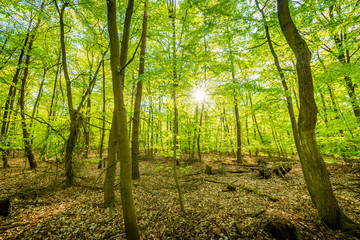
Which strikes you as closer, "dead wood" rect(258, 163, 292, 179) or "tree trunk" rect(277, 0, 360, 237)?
"tree trunk" rect(277, 0, 360, 237)

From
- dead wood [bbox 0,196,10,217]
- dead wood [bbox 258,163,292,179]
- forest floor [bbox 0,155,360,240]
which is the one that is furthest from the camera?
dead wood [bbox 258,163,292,179]

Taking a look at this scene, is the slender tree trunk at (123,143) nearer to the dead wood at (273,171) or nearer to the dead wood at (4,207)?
the dead wood at (4,207)

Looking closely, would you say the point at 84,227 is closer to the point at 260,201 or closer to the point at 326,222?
the point at 260,201

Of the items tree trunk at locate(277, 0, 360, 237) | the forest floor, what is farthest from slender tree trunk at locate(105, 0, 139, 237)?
tree trunk at locate(277, 0, 360, 237)

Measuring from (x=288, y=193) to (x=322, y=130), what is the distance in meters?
4.45

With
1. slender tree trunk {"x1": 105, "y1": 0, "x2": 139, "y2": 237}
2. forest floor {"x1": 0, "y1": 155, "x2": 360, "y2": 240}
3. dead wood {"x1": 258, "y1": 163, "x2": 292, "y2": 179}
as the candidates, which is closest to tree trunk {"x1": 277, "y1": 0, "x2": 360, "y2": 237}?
forest floor {"x1": 0, "y1": 155, "x2": 360, "y2": 240}

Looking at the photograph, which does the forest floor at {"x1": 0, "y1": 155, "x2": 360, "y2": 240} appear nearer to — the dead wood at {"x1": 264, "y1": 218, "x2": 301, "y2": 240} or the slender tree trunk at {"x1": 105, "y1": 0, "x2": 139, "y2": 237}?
the dead wood at {"x1": 264, "y1": 218, "x2": 301, "y2": 240}

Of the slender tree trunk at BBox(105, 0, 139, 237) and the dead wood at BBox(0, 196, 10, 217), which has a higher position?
the slender tree trunk at BBox(105, 0, 139, 237)

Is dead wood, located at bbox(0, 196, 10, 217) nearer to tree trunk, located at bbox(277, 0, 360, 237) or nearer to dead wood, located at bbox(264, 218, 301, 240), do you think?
dead wood, located at bbox(264, 218, 301, 240)

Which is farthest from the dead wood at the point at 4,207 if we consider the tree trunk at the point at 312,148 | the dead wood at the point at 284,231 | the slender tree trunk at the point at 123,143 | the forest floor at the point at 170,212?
the tree trunk at the point at 312,148

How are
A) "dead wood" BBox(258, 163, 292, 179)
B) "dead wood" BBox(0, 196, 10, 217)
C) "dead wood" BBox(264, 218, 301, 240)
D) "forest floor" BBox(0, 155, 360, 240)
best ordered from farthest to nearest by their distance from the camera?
"dead wood" BBox(258, 163, 292, 179)
"dead wood" BBox(0, 196, 10, 217)
"forest floor" BBox(0, 155, 360, 240)
"dead wood" BBox(264, 218, 301, 240)

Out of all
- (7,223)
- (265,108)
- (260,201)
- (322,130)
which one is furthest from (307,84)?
(7,223)

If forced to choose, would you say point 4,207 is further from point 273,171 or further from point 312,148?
point 273,171

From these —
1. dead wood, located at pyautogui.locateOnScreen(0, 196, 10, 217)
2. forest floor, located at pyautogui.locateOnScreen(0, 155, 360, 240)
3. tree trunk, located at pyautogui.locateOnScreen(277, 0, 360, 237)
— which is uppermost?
tree trunk, located at pyautogui.locateOnScreen(277, 0, 360, 237)
